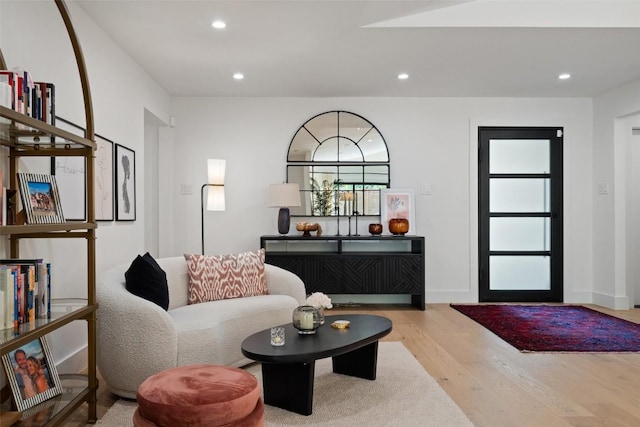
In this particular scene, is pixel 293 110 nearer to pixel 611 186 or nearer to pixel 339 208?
pixel 339 208

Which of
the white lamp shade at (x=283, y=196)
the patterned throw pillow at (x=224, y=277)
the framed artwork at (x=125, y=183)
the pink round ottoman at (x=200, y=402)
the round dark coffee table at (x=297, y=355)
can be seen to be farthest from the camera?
the white lamp shade at (x=283, y=196)

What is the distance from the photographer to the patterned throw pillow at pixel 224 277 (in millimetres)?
3604

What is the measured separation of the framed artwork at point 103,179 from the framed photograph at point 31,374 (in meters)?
1.41

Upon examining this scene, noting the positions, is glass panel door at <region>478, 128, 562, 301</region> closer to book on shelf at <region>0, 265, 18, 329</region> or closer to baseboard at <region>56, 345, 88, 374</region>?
baseboard at <region>56, 345, 88, 374</region>

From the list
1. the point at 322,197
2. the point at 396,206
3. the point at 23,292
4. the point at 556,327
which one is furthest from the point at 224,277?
the point at 556,327

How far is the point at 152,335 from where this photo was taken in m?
2.62

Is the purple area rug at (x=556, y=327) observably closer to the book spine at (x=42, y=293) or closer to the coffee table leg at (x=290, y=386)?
the coffee table leg at (x=290, y=386)

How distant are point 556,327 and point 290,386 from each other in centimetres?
303

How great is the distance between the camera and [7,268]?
1989 millimetres

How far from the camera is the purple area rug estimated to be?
12.7 ft

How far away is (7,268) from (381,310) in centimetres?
406

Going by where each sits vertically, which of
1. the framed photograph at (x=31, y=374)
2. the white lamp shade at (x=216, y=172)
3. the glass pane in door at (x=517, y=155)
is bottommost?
the framed photograph at (x=31, y=374)

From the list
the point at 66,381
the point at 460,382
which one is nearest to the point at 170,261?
the point at 66,381

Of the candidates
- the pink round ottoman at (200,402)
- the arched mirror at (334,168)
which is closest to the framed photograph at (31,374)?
the pink round ottoman at (200,402)
